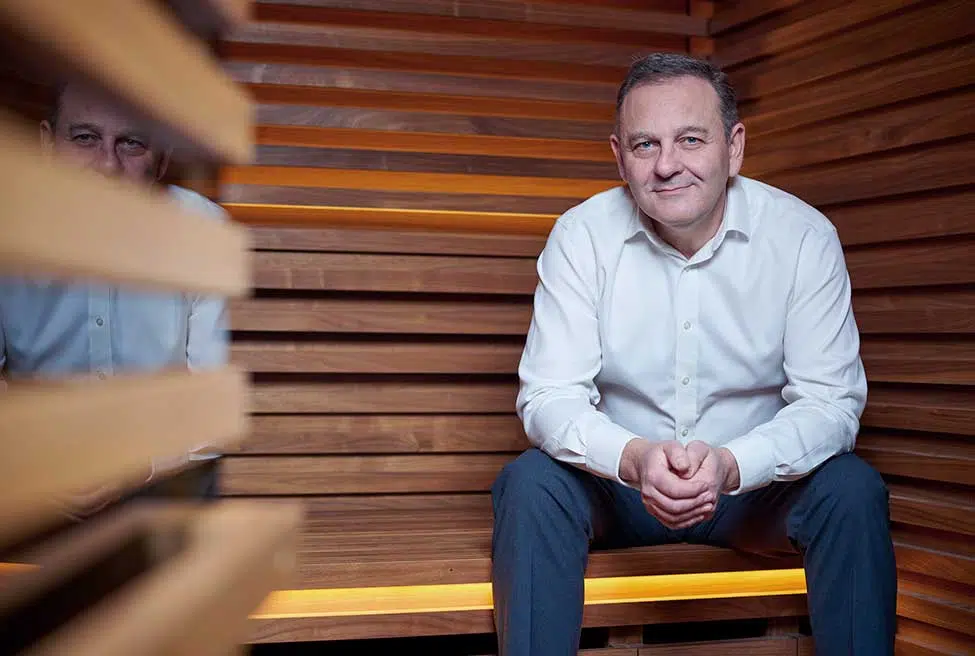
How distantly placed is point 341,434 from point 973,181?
1838 mm

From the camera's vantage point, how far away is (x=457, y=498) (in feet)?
11.0

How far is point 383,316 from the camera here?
10.8 feet

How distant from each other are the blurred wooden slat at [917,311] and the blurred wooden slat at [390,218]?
1.01 meters

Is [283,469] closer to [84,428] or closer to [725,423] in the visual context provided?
[725,423]

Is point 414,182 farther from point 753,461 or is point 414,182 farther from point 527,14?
point 753,461

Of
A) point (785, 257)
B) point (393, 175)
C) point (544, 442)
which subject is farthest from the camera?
point (393, 175)

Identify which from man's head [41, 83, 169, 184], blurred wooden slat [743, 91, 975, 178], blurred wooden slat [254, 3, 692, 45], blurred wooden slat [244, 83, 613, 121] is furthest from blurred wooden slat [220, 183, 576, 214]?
man's head [41, 83, 169, 184]

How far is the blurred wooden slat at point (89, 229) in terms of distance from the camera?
0.48 metres

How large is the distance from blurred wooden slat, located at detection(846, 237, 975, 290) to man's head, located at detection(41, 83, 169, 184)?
6.49 ft

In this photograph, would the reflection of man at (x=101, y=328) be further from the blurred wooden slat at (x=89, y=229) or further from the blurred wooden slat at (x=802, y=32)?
the blurred wooden slat at (x=802, y=32)

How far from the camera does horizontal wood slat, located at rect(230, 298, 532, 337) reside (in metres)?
3.21

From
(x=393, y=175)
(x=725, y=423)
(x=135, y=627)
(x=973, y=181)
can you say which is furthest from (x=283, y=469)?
(x=135, y=627)

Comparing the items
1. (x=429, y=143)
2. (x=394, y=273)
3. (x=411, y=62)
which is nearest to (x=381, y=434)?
(x=394, y=273)

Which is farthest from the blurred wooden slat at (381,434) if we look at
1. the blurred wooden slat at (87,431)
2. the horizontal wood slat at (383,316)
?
the blurred wooden slat at (87,431)
